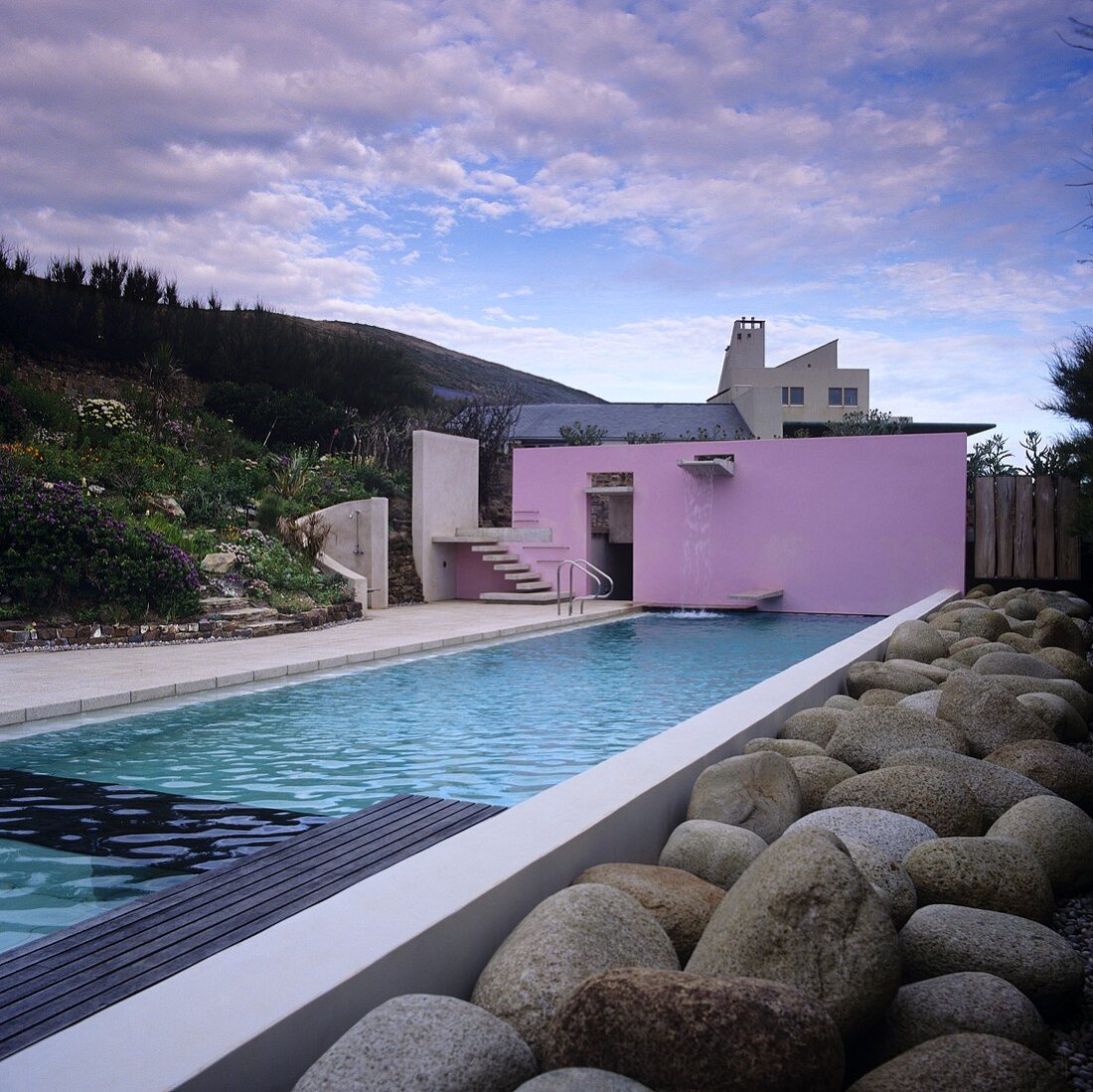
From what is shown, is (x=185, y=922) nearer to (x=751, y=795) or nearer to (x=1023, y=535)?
(x=751, y=795)

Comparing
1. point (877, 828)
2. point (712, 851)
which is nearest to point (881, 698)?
point (877, 828)

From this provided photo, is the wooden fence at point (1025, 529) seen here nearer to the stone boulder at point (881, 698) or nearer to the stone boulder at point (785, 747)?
the stone boulder at point (881, 698)

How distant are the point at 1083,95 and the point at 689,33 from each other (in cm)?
534

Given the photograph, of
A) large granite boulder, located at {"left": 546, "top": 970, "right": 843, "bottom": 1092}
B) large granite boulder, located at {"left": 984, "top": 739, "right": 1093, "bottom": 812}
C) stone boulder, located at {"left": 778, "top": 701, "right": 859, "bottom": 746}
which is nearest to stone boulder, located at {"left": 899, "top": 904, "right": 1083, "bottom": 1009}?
large granite boulder, located at {"left": 546, "top": 970, "right": 843, "bottom": 1092}

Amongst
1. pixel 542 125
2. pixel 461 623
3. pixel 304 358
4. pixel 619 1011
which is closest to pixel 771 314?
pixel 304 358

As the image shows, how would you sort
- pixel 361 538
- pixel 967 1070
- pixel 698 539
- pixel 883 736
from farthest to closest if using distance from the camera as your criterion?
pixel 698 539, pixel 361 538, pixel 883 736, pixel 967 1070

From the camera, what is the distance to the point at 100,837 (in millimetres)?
4027

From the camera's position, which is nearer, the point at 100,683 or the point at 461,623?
the point at 100,683

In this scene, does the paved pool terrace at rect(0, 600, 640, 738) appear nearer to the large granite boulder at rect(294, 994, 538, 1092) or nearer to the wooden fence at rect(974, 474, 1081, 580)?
the large granite boulder at rect(294, 994, 538, 1092)

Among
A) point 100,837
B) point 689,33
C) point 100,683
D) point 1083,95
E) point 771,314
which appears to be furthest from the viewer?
point 771,314

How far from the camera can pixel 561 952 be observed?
80.8 inches

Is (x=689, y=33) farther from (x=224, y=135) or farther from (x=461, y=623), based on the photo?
(x=224, y=135)

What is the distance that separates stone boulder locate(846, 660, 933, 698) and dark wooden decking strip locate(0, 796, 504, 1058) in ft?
10.4

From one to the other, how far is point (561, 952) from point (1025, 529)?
1495 cm
